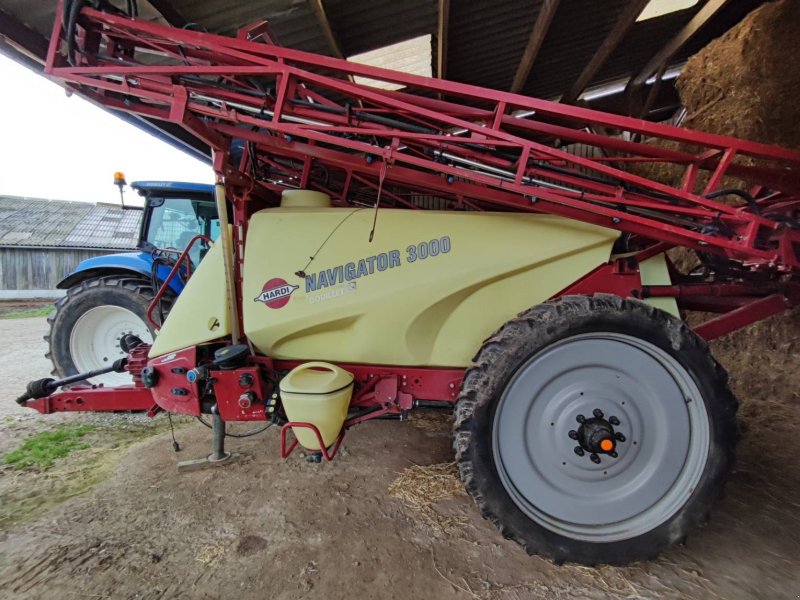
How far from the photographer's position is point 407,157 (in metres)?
1.86

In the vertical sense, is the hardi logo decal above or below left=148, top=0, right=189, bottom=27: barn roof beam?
below

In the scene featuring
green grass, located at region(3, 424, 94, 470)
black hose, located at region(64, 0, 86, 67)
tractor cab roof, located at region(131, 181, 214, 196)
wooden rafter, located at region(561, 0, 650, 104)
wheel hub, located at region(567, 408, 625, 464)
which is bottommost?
green grass, located at region(3, 424, 94, 470)

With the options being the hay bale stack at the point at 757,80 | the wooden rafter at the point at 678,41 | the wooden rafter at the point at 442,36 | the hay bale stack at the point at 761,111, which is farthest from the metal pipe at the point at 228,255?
the wooden rafter at the point at 678,41

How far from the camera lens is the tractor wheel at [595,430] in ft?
5.93

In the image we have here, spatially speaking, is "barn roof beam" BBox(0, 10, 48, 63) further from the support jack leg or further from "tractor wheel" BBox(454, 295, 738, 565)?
"tractor wheel" BBox(454, 295, 738, 565)

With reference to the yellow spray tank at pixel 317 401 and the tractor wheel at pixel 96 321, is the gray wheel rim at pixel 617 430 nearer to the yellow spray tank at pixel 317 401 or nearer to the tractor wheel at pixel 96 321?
the yellow spray tank at pixel 317 401

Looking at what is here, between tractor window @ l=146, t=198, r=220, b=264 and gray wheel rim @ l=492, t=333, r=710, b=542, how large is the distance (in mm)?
4330

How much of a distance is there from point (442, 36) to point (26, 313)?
16.7 metres

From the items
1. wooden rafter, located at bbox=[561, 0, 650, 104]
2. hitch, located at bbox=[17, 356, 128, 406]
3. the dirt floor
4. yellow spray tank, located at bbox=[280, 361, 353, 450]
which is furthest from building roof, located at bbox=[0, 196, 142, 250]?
yellow spray tank, located at bbox=[280, 361, 353, 450]

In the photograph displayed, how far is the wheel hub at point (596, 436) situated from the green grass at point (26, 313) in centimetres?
1666

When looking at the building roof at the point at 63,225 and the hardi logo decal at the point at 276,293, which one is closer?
the hardi logo decal at the point at 276,293

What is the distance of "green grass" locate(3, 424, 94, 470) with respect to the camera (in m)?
2.98

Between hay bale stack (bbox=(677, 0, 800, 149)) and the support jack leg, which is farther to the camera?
hay bale stack (bbox=(677, 0, 800, 149))

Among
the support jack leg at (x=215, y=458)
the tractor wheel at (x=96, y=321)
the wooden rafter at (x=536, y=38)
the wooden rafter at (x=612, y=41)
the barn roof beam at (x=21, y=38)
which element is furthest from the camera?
the tractor wheel at (x=96, y=321)
